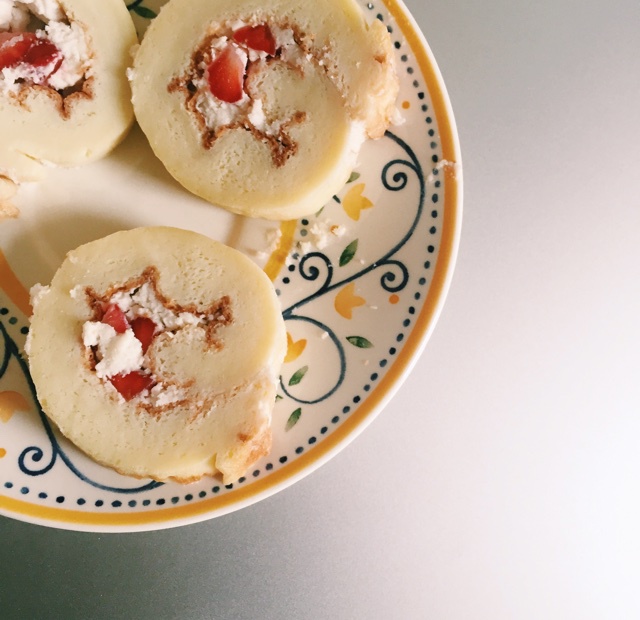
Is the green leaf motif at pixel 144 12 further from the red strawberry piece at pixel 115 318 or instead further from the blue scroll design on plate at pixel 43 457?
the blue scroll design on plate at pixel 43 457

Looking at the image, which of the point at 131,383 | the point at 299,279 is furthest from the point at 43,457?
the point at 299,279

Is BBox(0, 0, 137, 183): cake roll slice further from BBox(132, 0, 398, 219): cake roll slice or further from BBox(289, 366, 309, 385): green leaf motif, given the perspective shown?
BBox(289, 366, 309, 385): green leaf motif

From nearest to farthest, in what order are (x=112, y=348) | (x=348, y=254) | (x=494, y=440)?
(x=112, y=348) → (x=348, y=254) → (x=494, y=440)

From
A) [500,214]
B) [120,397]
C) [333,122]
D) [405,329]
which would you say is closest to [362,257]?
[405,329]

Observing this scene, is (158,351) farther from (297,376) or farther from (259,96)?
(259,96)

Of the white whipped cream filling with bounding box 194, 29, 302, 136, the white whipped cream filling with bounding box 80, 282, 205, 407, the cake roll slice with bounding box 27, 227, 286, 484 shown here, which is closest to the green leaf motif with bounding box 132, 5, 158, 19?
the white whipped cream filling with bounding box 194, 29, 302, 136

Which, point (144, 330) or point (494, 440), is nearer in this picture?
point (144, 330)

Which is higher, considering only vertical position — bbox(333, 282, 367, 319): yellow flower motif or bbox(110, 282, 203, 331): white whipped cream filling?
bbox(333, 282, 367, 319): yellow flower motif
